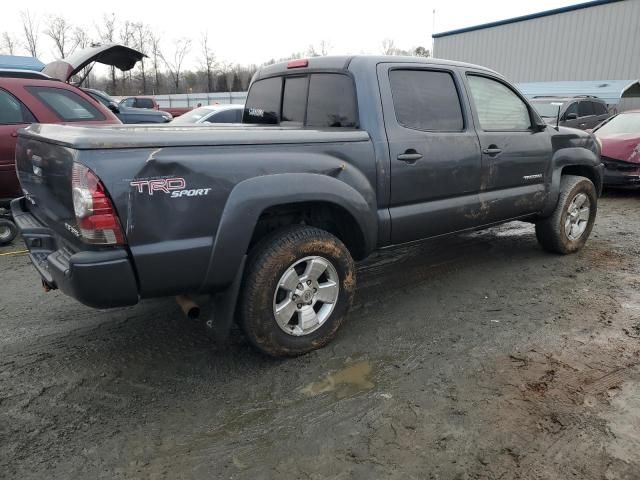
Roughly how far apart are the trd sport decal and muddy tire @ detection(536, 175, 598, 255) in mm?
3915

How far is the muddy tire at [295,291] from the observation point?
3.00 m

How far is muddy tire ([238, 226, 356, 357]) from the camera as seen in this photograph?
300cm

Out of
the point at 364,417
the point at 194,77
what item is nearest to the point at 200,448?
the point at 364,417

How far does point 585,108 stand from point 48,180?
Result: 49.0ft

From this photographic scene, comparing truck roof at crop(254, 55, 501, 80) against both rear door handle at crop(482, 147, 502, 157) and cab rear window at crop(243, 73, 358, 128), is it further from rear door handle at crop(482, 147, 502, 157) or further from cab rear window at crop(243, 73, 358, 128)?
rear door handle at crop(482, 147, 502, 157)

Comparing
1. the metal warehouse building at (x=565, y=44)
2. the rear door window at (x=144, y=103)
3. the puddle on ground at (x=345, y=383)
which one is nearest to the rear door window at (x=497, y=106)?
the puddle on ground at (x=345, y=383)

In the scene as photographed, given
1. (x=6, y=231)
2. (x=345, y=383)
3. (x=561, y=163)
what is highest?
(x=561, y=163)

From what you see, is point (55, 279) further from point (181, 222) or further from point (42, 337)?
point (42, 337)

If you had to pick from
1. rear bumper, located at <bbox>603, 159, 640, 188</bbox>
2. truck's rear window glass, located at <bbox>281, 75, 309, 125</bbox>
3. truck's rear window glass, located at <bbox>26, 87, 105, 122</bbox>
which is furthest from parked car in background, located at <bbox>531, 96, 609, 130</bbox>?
truck's rear window glass, located at <bbox>26, 87, 105, 122</bbox>

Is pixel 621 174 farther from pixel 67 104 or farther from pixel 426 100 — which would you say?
pixel 67 104

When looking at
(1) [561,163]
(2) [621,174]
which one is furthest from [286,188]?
(2) [621,174]

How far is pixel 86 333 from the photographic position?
3.64 metres

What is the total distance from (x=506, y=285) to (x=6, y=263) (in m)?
5.00

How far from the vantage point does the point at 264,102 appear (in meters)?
4.60
